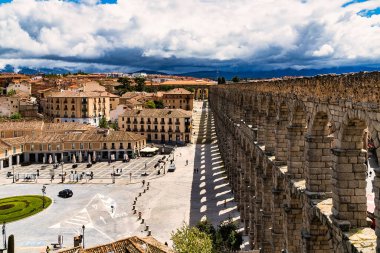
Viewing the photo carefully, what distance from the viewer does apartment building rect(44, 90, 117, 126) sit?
4574 inches

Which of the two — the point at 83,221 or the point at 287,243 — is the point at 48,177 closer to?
the point at 83,221

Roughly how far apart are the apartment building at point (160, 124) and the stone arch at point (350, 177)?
85.9 metres

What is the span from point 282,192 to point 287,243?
3389mm

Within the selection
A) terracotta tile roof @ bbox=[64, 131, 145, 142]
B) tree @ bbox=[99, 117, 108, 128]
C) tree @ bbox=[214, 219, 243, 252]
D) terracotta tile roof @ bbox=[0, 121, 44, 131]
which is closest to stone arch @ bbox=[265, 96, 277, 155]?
tree @ bbox=[214, 219, 243, 252]

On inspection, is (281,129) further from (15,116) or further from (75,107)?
(15,116)

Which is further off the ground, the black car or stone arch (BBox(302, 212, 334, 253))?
stone arch (BBox(302, 212, 334, 253))

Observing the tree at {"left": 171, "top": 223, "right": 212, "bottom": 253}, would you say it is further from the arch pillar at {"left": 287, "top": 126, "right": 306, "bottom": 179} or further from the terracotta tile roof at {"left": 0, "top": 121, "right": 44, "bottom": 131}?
the terracotta tile roof at {"left": 0, "top": 121, "right": 44, "bottom": 131}

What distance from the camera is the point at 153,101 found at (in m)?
144

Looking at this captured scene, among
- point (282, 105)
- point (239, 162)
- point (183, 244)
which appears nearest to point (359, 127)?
point (282, 105)

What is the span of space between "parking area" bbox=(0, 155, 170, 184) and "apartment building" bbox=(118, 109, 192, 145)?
57.8 feet

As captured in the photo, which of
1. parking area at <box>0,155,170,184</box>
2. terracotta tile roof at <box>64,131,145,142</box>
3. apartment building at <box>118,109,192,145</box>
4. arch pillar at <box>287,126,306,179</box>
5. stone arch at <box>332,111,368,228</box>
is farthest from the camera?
apartment building at <box>118,109,192,145</box>

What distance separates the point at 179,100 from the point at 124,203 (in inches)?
3729

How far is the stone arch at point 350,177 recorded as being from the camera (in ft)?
46.6

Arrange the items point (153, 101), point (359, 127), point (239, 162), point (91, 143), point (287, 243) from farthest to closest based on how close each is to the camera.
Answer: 1. point (153, 101)
2. point (91, 143)
3. point (239, 162)
4. point (287, 243)
5. point (359, 127)
